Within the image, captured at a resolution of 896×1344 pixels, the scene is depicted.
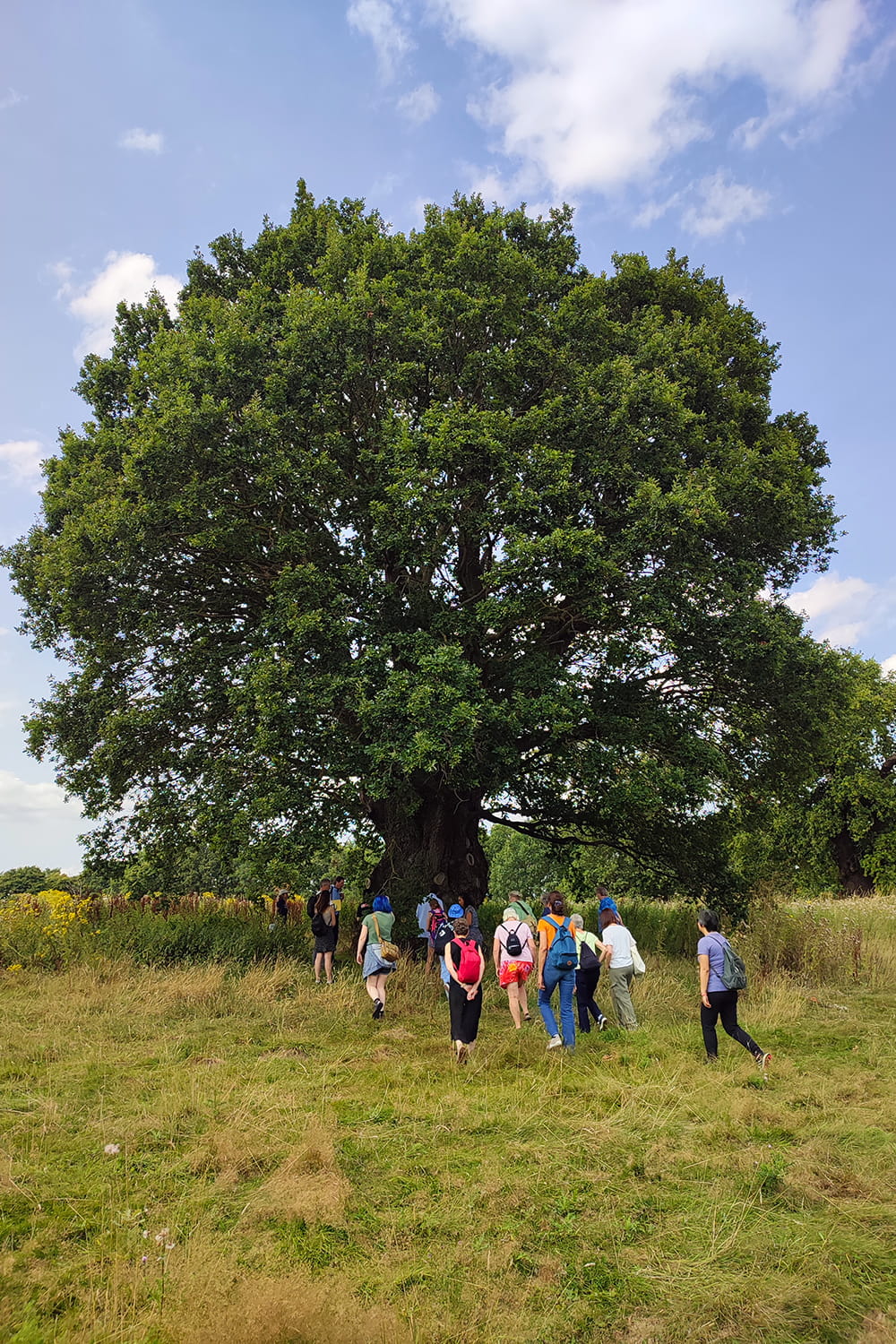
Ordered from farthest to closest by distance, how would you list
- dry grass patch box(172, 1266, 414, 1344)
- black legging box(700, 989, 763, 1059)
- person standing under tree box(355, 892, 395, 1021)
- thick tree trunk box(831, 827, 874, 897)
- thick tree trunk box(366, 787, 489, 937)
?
thick tree trunk box(831, 827, 874, 897), thick tree trunk box(366, 787, 489, 937), person standing under tree box(355, 892, 395, 1021), black legging box(700, 989, 763, 1059), dry grass patch box(172, 1266, 414, 1344)

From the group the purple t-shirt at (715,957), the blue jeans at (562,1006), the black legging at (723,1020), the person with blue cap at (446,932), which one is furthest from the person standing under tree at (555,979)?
the person with blue cap at (446,932)

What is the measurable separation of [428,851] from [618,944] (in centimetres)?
670

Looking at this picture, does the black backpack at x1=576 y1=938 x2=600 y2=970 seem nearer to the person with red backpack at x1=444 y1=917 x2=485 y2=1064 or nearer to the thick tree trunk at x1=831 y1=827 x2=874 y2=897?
the person with red backpack at x1=444 y1=917 x2=485 y2=1064

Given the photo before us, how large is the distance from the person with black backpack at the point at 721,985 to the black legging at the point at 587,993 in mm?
2012

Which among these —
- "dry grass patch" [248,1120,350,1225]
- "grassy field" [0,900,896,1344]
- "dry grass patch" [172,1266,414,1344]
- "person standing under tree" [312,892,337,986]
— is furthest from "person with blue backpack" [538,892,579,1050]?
"dry grass patch" [172,1266,414,1344]

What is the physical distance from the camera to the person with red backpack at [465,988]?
8703 mm

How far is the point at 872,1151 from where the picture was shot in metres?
5.77

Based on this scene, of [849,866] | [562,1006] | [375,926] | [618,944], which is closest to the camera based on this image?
[562,1006]

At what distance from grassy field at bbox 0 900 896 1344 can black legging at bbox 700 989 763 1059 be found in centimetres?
25

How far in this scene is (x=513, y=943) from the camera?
9609 mm

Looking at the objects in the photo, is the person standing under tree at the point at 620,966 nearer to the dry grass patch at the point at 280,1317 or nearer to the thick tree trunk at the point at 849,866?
the dry grass patch at the point at 280,1317

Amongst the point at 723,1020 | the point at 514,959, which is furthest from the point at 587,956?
the point at 723,1020

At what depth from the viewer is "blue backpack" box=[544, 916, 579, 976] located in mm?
9133

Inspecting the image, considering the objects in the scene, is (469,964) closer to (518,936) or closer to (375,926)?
(518,936)
